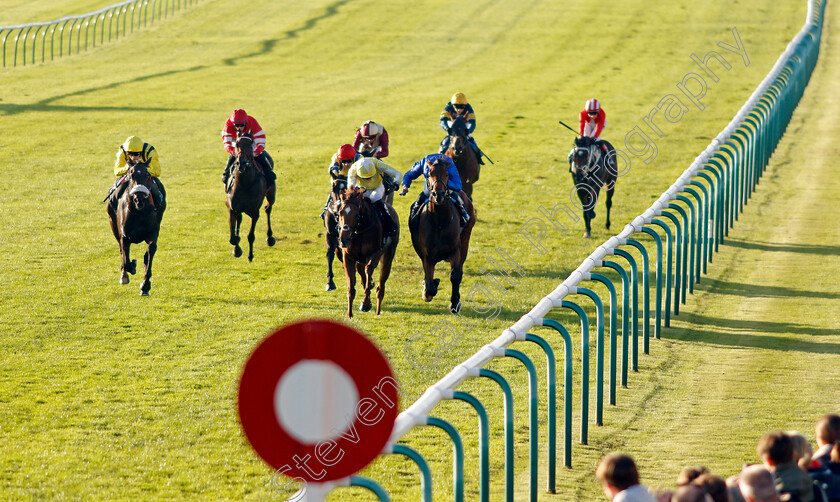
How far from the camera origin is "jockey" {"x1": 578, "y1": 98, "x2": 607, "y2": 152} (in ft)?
46.5

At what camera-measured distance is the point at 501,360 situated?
9.20m

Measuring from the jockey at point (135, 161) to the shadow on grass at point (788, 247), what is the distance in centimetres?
681

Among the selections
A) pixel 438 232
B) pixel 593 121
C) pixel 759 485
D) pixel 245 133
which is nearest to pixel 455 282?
pixel 438 232

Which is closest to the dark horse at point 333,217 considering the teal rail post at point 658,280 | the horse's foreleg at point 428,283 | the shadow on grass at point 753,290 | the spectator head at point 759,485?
the horse's foreleg at point 428,283

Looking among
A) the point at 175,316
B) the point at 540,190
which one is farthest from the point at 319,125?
the point at 175,316

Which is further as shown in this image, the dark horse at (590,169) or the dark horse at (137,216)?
the dark horse at (590,169)

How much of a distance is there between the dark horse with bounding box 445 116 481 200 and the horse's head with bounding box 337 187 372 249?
3.57 metres

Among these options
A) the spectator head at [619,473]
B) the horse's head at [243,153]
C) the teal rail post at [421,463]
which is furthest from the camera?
the horse's head at [243,153]

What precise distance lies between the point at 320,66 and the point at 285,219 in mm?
16299

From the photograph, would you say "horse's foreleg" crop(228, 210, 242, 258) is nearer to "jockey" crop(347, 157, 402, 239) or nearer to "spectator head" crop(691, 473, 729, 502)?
"jockey" crop(347, 157, 402, 239)

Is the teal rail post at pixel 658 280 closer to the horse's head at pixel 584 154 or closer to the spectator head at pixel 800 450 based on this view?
the spectator head at pixel 800 450

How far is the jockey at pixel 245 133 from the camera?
12594 mm

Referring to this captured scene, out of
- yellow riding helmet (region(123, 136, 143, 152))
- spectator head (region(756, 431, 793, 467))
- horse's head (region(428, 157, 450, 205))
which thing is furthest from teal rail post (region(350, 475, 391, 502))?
yellow riding helmet (region(123, 136, 143, 152))

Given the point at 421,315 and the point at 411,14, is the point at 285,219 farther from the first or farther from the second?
the point at 411,14
